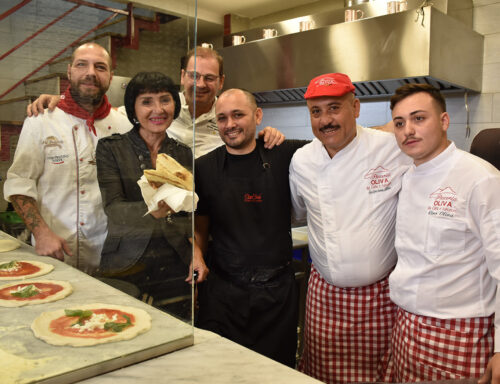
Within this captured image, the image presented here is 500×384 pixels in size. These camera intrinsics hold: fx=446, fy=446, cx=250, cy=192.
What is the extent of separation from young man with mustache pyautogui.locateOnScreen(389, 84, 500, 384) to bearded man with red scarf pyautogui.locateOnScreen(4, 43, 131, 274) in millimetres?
921

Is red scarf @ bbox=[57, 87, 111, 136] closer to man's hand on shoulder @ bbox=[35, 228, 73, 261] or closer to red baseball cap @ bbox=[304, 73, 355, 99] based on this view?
man's hand on shoulder @ bbox=[35, 228, 73, 261]

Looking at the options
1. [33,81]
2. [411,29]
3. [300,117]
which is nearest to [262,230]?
[33,81]

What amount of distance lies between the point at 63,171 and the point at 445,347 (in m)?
1.16

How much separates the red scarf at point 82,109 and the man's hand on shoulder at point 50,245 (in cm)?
26

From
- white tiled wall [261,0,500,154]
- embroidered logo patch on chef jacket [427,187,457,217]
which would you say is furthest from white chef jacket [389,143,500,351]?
white tiled wall [261,0,500,154]

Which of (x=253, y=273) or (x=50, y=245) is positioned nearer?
(x=50, y=245)

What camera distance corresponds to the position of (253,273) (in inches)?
66.1

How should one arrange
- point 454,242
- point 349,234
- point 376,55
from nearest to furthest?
point 454,242 < point 349,234 < point 376,55

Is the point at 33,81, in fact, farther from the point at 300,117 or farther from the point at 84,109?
the point at 300,117

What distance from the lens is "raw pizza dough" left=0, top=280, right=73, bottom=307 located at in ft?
3.39

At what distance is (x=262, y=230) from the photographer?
171 cm

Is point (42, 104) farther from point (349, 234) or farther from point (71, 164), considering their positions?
point (349, 234)

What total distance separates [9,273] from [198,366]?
22.1 inches

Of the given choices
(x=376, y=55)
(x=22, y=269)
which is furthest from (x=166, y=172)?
(x=376, y=55)
